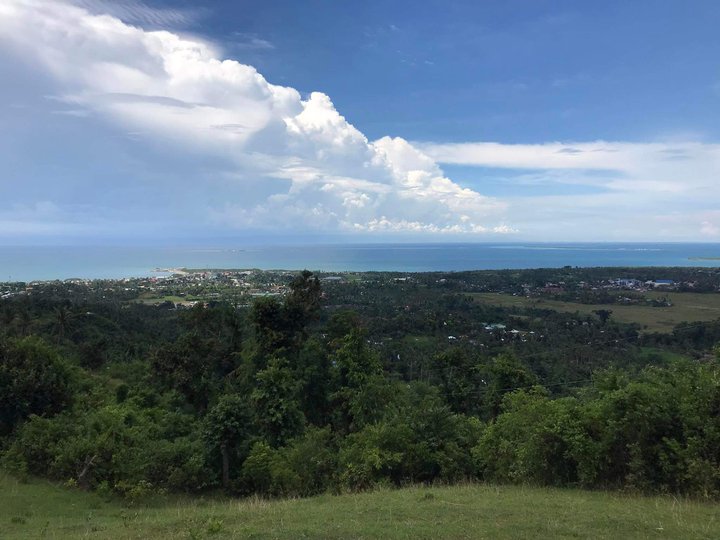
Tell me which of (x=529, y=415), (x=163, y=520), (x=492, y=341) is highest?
(x=529, y=415)

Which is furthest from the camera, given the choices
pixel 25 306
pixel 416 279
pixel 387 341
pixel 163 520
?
pixel 416 279

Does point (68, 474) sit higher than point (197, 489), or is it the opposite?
point (68, 474)

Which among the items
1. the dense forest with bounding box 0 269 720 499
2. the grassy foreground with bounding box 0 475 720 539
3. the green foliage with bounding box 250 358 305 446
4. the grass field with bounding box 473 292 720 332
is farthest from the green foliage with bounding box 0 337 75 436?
the grass field with bounding box 473 292 720 332

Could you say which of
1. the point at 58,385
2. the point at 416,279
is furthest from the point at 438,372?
the point at 416,279

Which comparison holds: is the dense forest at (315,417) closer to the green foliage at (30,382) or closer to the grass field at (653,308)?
the green foliage at (30,382)

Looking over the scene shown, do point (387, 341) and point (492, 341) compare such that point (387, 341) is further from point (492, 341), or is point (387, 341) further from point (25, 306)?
point (25, 306)

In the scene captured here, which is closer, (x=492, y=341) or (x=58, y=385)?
(x=58, y=385)
